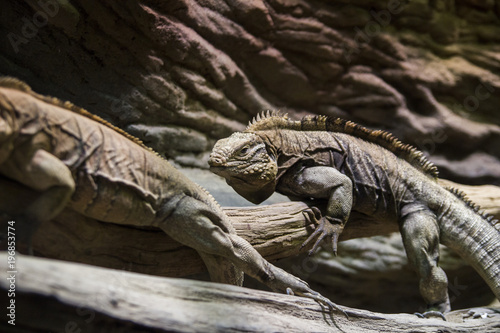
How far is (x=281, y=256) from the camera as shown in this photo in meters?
4.11

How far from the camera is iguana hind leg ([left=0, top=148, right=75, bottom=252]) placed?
7.93 ft

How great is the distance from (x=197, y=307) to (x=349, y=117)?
5.13 m

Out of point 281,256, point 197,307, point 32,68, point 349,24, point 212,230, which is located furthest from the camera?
point 349,24

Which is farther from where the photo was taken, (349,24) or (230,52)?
(349,24)

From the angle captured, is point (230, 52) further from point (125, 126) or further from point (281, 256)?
point (281, 256)

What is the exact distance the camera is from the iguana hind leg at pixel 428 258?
4.41m

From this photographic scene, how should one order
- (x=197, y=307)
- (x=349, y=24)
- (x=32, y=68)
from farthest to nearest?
(x=349, y=24)
(x=32, y=68)
(x=197, y=307)

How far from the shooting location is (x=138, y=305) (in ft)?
7.91

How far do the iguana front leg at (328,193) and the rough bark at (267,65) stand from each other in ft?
7.42

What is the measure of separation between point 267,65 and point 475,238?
379cm

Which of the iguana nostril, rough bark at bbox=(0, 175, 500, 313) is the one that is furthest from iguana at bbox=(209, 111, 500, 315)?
rough bark at bbox=(0, 175, 500, 313)

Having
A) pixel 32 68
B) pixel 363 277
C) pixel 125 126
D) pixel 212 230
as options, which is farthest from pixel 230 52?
pixel 363 277

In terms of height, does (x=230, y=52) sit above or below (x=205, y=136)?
above

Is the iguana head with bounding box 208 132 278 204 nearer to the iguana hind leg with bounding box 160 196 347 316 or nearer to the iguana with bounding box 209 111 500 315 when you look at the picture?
the iguana with bounding box 209 111 500 315
